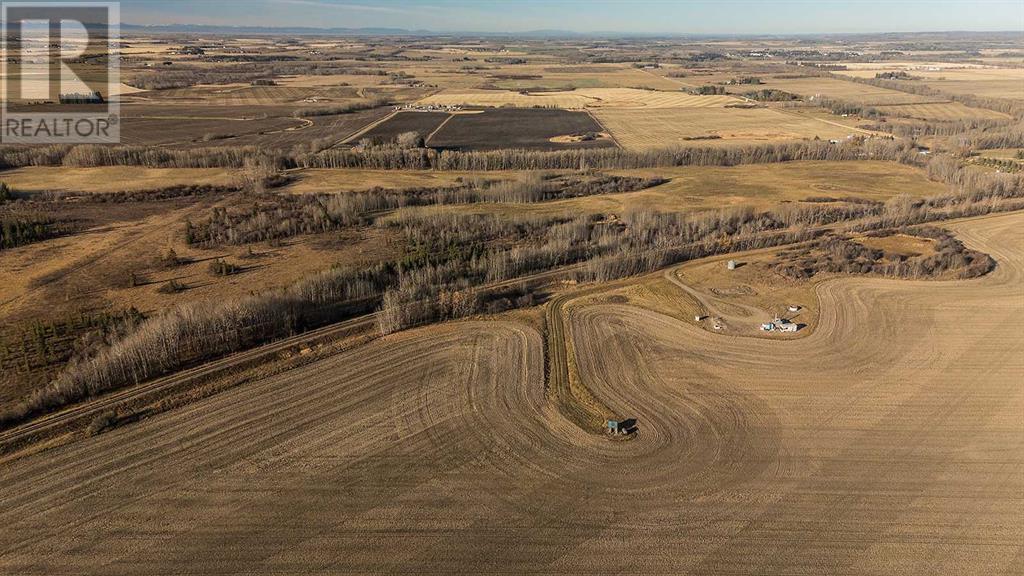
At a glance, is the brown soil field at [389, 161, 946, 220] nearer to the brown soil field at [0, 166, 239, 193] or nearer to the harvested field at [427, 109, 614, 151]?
the brown soil field at [0, 166, 239, 193]

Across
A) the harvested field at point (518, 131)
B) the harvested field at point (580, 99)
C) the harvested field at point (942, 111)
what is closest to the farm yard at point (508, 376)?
the harvested field at point (518, 131)

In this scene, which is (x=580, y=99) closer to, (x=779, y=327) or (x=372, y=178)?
(x=372, y=178)

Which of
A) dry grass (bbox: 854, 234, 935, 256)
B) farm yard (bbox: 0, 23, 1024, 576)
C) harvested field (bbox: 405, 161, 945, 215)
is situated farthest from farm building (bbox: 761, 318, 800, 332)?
harvested field (bbox: 405, 161, 945, 215)

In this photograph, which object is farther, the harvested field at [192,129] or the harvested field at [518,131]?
the harvested field at [518,131]

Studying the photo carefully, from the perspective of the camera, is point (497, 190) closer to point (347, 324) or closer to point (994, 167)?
point (347, 324)

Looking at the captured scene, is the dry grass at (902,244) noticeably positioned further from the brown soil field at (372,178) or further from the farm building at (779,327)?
the brown soil field at (372,178)

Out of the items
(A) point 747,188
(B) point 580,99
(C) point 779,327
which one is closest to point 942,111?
(B) point 580,99

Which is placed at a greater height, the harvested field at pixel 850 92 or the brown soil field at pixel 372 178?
the harvested field at pixel 850 92
